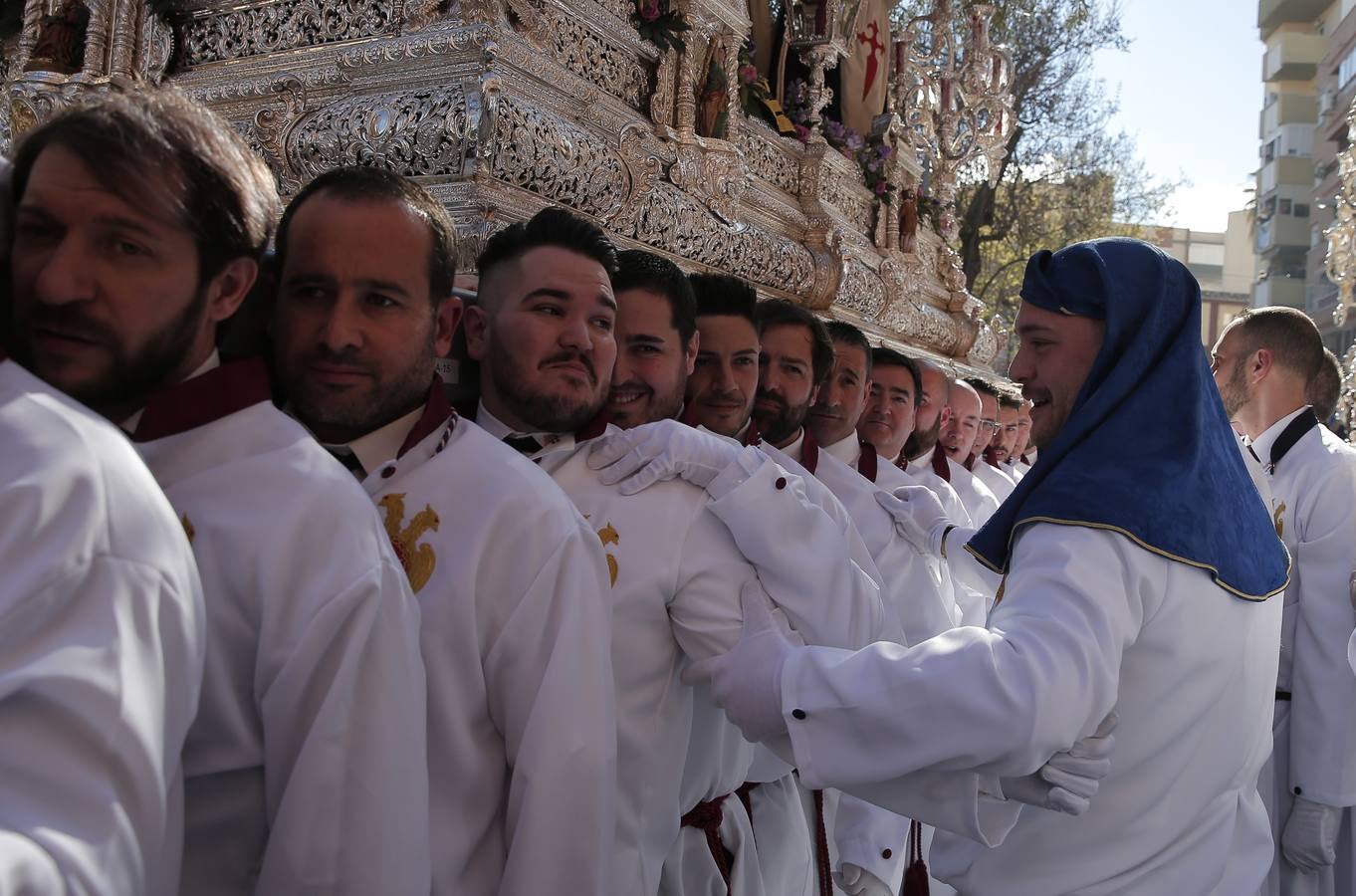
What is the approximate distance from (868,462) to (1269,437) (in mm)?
1685

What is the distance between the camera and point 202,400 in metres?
1.76

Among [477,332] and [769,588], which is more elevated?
[477,332]

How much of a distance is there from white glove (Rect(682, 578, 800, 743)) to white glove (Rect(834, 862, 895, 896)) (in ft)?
5.73

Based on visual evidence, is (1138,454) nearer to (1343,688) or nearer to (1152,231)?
(1343,688)

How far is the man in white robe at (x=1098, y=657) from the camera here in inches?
86.5

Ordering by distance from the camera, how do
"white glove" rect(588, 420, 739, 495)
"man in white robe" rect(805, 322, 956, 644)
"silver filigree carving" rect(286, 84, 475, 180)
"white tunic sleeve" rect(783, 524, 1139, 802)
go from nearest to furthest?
"white tunic sleeve" rect(783, 524, 1139, 802) → "white glove" rect(588, 420, 739, 495) → "silver filigree carving" rect(286, 84, 475, 180) → "man in white robe" rect(805, 322, 956, 644)

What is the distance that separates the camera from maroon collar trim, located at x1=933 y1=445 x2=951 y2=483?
660 centimetres

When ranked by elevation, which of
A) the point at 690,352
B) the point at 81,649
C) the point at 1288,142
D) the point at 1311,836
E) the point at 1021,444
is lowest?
the point at 1311,836

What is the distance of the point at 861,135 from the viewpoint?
842 cm

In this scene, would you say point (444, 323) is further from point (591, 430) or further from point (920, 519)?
point (920, 519)

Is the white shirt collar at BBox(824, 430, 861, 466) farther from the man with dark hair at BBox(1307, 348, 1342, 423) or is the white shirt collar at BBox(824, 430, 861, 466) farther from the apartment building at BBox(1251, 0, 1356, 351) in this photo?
the apartment building at BBox(1251, 0, 1356, 351)

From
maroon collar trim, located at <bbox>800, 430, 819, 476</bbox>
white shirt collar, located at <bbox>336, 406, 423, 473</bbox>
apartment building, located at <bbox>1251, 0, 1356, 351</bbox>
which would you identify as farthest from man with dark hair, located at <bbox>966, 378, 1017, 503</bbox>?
apartment building, located at <bbox>1251, 0, 1356, 351</bbox>

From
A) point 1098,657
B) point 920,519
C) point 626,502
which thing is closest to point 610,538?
point 626,502

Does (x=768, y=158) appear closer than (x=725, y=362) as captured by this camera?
No
